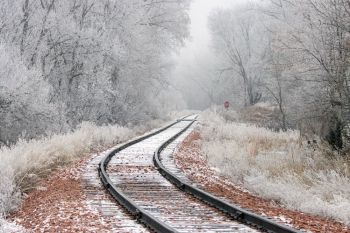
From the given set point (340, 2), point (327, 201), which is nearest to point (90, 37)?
point (340, 2)

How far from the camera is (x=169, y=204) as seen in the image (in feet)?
34.1

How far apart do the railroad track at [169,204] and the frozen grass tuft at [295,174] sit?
1856mm

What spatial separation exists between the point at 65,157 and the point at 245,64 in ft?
139

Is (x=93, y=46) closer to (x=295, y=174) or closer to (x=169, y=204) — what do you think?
(x=295, y=174)

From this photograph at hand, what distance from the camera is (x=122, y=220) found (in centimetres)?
891

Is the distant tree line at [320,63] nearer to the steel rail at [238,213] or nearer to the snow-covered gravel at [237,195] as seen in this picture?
the snow-covered gravel at [237,195]

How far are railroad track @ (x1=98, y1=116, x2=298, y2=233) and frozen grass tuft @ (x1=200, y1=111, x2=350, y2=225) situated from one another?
186 cm

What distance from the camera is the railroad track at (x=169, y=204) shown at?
27.0ft

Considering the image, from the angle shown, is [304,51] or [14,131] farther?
[14,131]

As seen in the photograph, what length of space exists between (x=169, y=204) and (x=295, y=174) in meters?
4.40

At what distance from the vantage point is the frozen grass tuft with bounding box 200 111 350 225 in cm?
1040

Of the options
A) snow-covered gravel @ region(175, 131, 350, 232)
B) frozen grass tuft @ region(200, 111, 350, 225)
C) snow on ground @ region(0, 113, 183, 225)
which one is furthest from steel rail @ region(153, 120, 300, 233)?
snow on ground @ region(0, 113, 183, 225)

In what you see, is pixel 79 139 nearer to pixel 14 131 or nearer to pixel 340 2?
pixel 14 131

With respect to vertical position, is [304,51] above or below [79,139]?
Result: above
